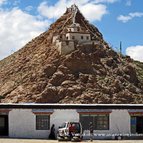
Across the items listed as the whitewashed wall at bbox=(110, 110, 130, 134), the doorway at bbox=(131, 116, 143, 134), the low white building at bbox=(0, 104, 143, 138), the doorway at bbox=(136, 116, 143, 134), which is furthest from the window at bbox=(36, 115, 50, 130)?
the doorway at bbox=(136, 116, 143, 134)

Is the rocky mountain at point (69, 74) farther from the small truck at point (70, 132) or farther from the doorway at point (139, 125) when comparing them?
the small truck at point (70, 132)

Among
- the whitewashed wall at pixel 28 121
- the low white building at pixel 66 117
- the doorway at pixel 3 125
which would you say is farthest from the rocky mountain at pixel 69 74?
the whitewashed wall at pixel 28 121

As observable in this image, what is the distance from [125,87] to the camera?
99.6 meters

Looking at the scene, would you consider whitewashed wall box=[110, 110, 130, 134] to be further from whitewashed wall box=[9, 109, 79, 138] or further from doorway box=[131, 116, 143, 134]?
whitewashed wall box=[9, 109, 79, 138]

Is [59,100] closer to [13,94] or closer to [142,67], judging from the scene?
[13,94]

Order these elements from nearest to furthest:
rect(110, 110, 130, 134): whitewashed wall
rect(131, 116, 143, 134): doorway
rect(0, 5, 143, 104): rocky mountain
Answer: rect(110, 110, 130, 134): whitewashed wall, rect(131, 116, 143, 134): doorway, rect(0, 5, 143, 104): rocky mountain

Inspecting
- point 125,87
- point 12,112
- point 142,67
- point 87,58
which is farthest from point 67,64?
point 12,112

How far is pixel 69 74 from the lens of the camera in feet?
323

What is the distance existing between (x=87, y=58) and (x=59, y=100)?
14224mm

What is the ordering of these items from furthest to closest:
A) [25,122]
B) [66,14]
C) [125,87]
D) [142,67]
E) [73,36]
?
[142,67] < [66,14] < [73,36] < [125,87] < [25,122]

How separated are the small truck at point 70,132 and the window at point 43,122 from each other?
350 cm

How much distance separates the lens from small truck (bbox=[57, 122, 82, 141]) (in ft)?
122

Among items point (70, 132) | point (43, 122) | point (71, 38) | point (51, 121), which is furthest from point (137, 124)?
point (71, 38)

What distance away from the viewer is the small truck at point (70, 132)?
37.2m
